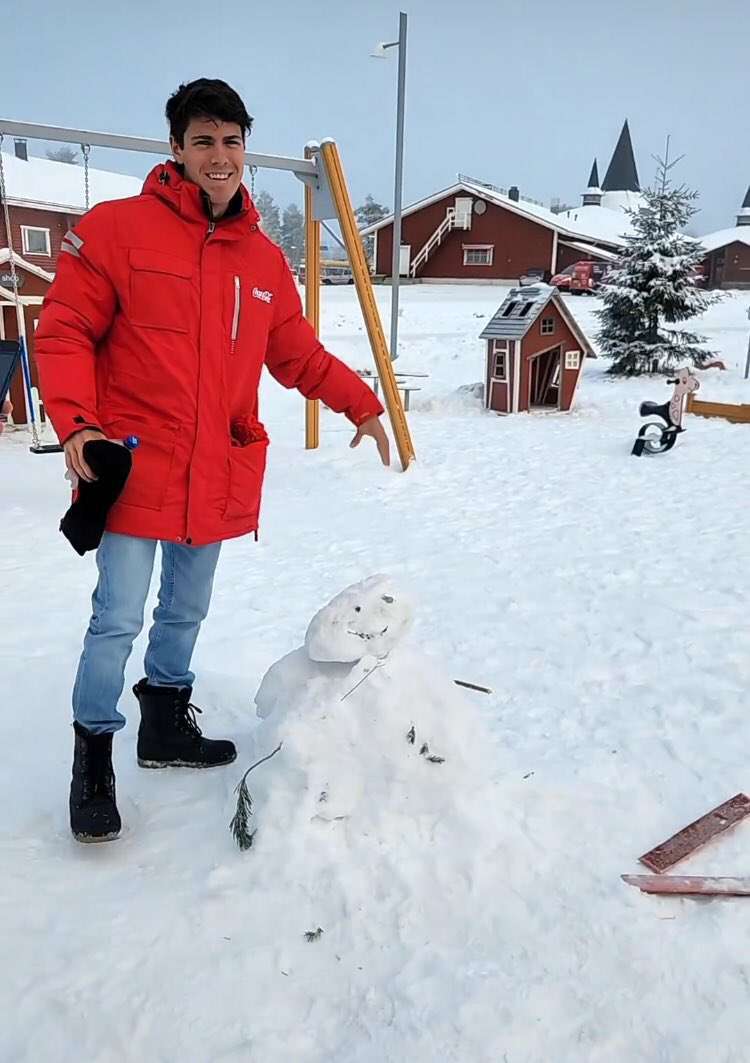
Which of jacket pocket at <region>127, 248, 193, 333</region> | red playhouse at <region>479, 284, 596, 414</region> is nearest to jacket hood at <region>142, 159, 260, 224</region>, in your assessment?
jacket pocket at <region>127, 248, 193, 333</region>

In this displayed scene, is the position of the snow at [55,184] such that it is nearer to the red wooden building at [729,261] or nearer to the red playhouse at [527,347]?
the red playhouse at [527,347]

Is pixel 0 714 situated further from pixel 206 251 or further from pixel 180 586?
pixel 206 251

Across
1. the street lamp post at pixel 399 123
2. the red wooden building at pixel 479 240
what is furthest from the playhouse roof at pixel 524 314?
the red wooden building at pixel 479 240

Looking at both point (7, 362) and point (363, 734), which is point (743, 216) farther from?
point (363, 734)

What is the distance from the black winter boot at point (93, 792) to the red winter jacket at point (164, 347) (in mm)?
554

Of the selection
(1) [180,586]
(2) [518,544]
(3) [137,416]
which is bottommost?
(2) [518,544]

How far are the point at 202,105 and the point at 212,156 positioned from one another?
117mm

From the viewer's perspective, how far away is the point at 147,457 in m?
1.95

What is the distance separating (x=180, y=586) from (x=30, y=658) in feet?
4.44

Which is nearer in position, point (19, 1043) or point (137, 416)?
point (19, 1043)

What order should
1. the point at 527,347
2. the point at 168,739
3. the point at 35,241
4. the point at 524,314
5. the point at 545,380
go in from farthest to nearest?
the point at 35,241, the point at 545,380, the point at 524,314, the point at 527,347, the point at 168,739

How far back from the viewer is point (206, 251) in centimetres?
197

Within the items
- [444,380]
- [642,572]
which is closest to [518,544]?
[642,572]

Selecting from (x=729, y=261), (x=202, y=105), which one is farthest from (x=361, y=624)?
(x=729, y=261)
